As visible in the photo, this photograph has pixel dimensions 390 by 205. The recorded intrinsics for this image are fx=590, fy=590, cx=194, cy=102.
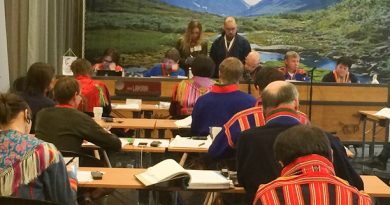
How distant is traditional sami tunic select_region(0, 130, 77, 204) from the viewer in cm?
251

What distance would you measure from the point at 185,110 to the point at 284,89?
2.87 meters

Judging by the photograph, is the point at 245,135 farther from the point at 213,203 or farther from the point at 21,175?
the point at 21,175

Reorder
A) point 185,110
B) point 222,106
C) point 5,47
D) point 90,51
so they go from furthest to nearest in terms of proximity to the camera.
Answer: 1. point 90,51
2. point 5,47
3. point 185,110
4. point 222,106

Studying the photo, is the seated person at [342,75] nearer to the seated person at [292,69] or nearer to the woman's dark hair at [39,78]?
the seated person at [292,69]

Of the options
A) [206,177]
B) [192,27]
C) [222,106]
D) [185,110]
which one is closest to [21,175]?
[206,177]

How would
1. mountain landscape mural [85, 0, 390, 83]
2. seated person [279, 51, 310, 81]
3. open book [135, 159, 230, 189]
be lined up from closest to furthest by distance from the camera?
open book [135, 159, 230, 189] < seated person [279, 51, 310, 81] < mountain landscape mural [85, 0, 390, 83]

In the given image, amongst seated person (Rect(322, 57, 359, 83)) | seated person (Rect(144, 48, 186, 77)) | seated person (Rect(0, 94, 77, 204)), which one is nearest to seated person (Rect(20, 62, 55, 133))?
seated person (Rect(0, 94, 77, 204))

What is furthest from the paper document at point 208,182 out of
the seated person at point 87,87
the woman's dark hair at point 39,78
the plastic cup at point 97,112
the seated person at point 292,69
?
the seated person at point 292,69

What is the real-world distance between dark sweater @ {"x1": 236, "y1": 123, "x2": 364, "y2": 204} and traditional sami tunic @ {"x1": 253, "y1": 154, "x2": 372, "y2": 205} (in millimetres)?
794

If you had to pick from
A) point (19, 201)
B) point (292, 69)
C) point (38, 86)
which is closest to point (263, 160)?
point (19, 201)

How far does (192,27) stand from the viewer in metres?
7.97

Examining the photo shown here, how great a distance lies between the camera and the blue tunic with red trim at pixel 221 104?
4527 millimetres

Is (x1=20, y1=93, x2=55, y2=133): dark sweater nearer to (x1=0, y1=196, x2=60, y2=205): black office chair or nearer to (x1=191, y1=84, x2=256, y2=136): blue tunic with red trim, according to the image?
(x1=191, y1=84, x2=256, y2=136): blue tunic with red trim

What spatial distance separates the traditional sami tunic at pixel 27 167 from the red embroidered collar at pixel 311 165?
1062mm
